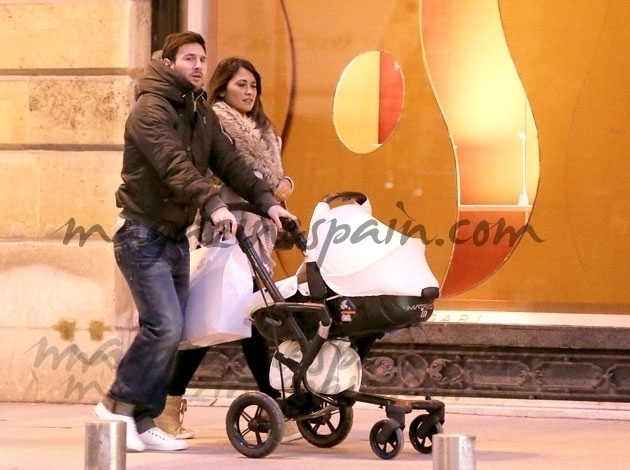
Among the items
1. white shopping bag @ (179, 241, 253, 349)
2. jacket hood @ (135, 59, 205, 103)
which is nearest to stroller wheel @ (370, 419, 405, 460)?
white shopping bag @ (179, 241, 253, 349)

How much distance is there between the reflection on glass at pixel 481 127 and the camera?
9.17 metres

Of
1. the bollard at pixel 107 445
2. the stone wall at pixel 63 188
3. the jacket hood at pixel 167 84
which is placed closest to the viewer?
the bollard at pixel 107 445

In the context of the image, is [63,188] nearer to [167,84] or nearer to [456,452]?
[167,84]

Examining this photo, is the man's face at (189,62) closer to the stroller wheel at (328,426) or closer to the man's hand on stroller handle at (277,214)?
the man's hand on stroller handle at (277,214)

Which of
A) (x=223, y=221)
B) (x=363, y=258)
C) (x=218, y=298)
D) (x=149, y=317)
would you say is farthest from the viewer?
(x=218, y=298)

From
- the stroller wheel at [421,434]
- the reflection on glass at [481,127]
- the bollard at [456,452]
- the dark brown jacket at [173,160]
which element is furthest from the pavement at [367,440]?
the bollard at [456,452]

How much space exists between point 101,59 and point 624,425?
13.0 ft

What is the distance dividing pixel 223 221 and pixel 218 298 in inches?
26.1

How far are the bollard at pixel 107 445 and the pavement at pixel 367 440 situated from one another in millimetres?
1462

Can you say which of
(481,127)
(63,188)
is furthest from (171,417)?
(481,127)

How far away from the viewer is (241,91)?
7453 millimetres

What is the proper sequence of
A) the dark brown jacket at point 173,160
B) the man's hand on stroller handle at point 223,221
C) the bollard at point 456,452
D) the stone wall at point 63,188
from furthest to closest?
the stone wall at point 63,188
the dark brown jacket at point 173,160
the man's hand on stroller handle at point 223,221
the bollard at point 456,452

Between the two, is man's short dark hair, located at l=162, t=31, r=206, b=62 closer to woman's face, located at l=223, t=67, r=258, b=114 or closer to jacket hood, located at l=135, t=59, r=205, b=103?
jacket hood, located at l=135, t=59, r=205, b=103

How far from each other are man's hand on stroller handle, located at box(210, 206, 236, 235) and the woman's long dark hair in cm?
115
